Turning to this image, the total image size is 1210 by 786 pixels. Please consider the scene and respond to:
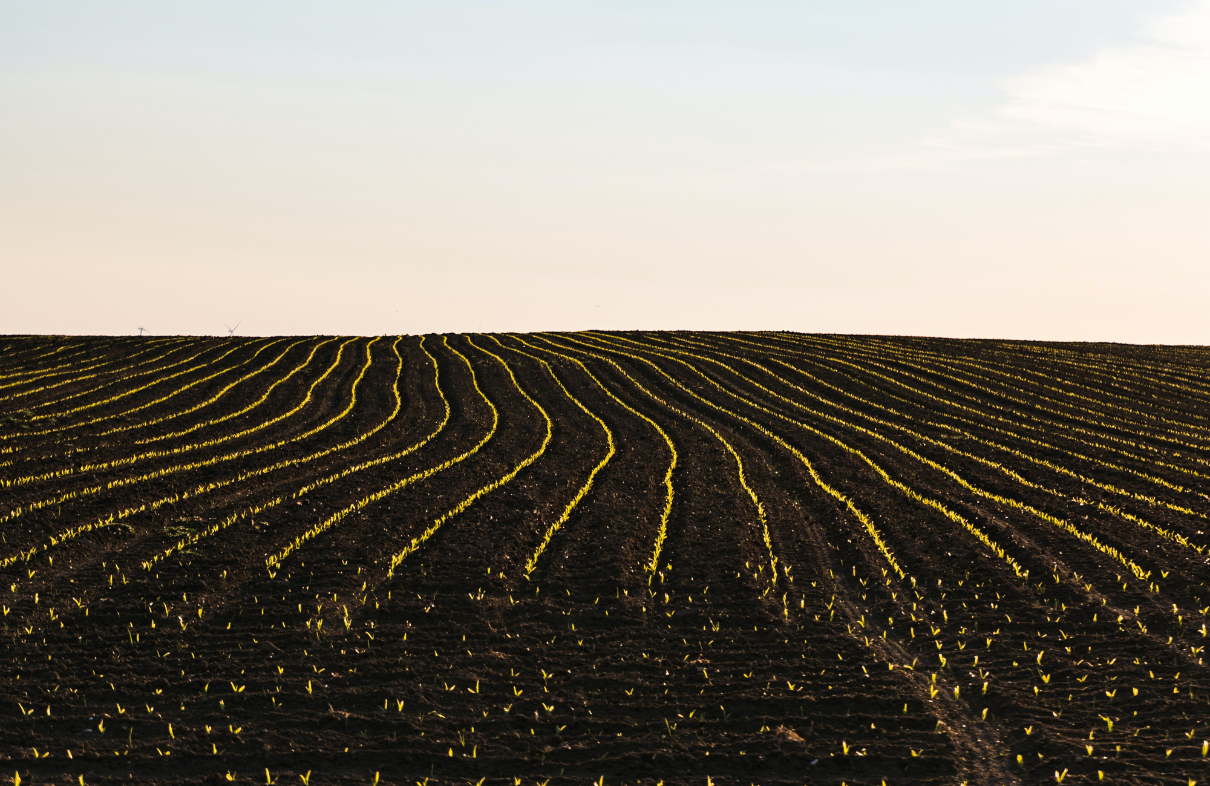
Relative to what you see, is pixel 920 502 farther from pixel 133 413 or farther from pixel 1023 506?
pixel 133 413

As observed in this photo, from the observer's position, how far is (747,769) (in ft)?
24.8

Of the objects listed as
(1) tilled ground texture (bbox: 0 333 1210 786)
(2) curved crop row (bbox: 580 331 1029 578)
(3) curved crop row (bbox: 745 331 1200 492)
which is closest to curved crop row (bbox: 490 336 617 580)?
(1) tilled ground texture (bbox: 0 333 1210 786)

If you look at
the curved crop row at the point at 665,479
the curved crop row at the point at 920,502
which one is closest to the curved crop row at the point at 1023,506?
the curved crop row at the point at 920,502

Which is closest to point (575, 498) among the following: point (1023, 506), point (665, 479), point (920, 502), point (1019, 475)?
point (665, 479)

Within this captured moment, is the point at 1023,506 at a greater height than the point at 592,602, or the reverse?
the point at 1023,506

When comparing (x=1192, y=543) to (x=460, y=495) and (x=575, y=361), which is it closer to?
→ (x=460, y=495)

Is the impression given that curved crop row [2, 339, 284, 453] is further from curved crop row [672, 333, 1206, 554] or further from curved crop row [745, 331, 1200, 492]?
curved crop row [745, 331, 1200, 492]

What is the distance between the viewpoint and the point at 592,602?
11.5 metres

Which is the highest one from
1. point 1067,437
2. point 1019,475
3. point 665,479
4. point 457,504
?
point 1067,437

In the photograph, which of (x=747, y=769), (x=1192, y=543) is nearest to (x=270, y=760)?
(x=747, y=769)

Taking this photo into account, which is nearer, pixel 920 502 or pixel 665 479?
pixel 920 502

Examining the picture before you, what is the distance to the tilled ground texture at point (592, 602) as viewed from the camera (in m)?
7.84

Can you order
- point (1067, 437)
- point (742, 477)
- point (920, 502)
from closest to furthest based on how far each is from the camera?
1. point (920, 502)
2. point (742, 477)
3. point (1067, 437)

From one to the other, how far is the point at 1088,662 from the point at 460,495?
10.5 metres
